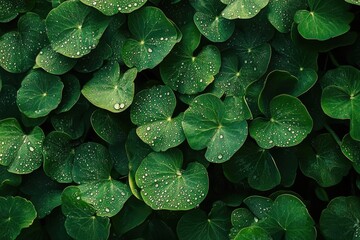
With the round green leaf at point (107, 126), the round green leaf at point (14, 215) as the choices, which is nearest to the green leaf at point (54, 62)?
the round green leaf at point (107, 126)

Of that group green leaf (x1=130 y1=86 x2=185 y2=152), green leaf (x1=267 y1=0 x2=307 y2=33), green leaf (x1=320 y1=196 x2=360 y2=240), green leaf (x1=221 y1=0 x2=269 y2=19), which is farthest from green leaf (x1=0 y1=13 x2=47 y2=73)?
green leaf (x1=320 y1=196 x2=360 y2=240)

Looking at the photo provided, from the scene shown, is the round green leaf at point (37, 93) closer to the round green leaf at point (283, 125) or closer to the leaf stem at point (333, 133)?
the round green leaf at point (283, 125)

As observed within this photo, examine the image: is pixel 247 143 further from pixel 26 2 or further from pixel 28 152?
pixel 26 2

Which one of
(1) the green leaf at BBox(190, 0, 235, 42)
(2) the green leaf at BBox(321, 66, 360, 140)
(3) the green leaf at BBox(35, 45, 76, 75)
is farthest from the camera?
(3) the green leaf at BBox(35, 45, 76, 75)

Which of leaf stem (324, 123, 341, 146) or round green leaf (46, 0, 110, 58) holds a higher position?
round green leaf (46, 0, 110, 58)

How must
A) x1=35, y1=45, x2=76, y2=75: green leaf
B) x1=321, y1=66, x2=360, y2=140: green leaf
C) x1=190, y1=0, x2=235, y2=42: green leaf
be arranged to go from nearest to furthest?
x1=321, y1=66, x2=360, y2=140: green leaf < x1=190, y1=0, x2=235, y2=42: green leaf < x1=35, y1=45, x2=76, y2=75: green leaf

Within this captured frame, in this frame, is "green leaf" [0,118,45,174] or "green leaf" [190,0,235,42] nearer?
"green leaf" [190,0,235,42]

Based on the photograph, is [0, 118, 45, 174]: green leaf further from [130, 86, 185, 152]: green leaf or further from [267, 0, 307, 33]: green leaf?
[267, 0, 307, 33]: green leaf

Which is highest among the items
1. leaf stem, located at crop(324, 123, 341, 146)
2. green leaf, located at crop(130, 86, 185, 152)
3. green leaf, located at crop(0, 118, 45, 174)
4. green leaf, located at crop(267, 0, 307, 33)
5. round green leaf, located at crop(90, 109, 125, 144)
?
green leaf, located at crop(267, 0, 307, 33)

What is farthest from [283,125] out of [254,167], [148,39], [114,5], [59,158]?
[59,158]
